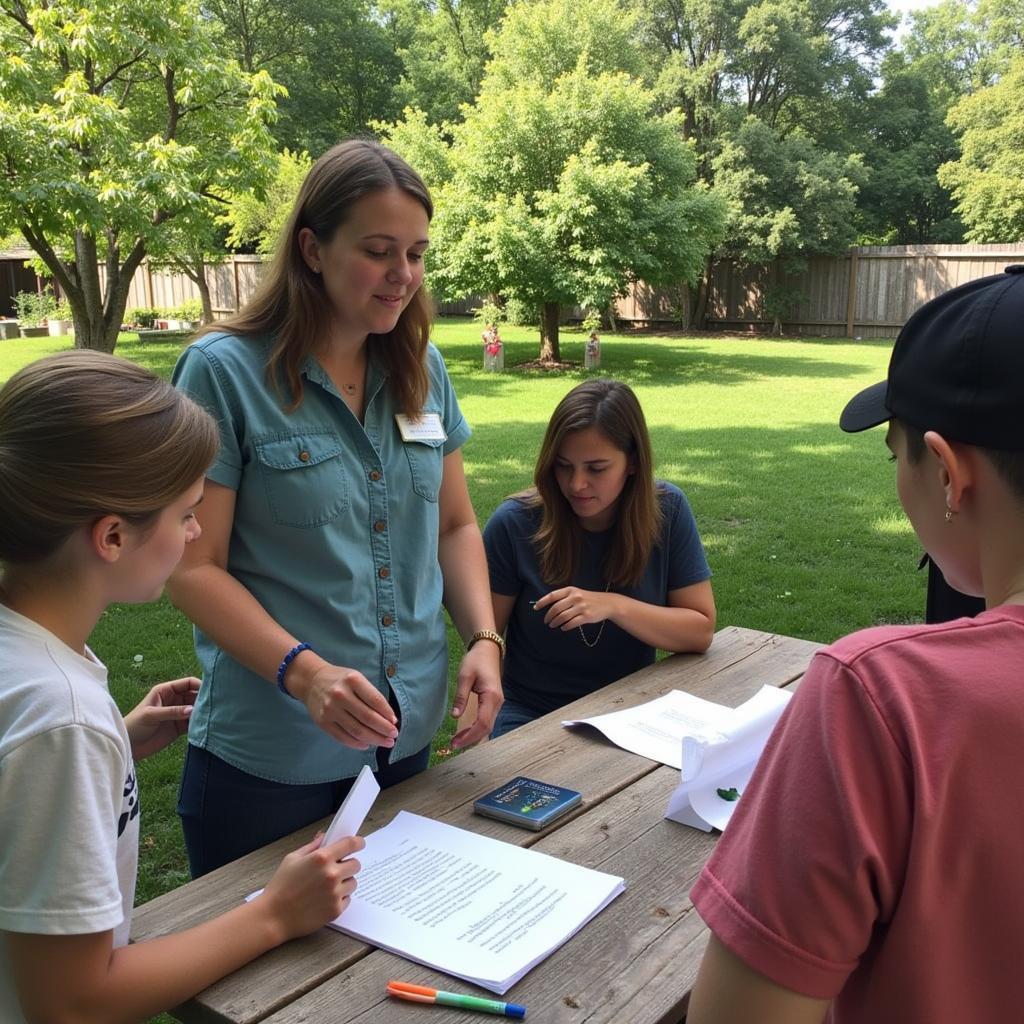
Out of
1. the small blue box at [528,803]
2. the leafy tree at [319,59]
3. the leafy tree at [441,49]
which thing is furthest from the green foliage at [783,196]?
the small blue box at [528,803]

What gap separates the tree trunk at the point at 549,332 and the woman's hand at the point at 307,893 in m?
15.7

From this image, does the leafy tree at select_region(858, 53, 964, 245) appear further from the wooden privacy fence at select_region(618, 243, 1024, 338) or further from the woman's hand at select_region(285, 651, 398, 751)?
the woman's hand at select_region(285, 651, 398, 751)

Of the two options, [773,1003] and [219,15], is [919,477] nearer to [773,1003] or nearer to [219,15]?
[773,1003]

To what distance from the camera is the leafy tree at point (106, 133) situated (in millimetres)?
8914

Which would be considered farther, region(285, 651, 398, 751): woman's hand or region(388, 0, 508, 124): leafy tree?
region(388, 0, 508, 124): leafy tree

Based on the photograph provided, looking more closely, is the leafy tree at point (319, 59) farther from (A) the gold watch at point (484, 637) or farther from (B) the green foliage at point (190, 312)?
(A) the gold watch at point (484, 637)

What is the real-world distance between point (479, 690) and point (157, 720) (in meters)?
0.64

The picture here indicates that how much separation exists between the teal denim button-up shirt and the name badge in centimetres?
7

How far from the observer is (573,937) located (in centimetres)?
151

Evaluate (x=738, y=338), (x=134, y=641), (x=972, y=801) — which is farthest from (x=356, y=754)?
(x=738, y=338)

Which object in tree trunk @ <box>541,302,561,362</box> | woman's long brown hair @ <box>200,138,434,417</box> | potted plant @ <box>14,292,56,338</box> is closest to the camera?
woman's long brown hair @ <box>200,138,434,417</box>

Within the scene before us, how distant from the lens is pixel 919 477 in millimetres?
1021

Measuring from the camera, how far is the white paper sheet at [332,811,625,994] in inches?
57.1

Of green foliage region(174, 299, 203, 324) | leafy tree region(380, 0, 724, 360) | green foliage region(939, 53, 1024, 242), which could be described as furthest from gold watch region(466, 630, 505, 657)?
green foliage region(939, 53, 1024, 242)
